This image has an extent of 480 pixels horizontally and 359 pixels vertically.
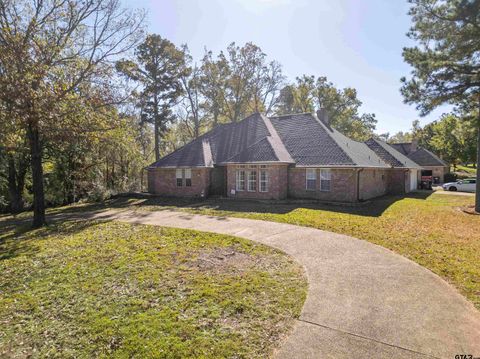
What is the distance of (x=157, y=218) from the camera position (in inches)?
535

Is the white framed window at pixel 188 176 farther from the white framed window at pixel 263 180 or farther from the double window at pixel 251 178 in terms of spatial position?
the white framed window at pixel 263 180

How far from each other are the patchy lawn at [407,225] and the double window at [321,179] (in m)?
1.73

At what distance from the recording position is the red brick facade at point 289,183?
16594 mm

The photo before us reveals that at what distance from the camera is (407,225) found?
11320 mm

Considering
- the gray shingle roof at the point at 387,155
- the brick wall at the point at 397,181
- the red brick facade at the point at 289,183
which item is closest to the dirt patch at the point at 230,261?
the red brick facade at the point at 289,183

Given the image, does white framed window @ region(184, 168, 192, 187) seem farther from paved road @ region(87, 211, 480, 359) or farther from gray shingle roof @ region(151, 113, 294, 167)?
paved road @ region(87, 211, 480, 359)

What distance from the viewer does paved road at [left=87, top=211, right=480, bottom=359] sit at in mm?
3846

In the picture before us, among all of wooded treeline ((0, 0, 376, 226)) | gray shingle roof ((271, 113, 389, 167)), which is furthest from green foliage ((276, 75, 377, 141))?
gray shingle roof ((271, 113, 389, 167))

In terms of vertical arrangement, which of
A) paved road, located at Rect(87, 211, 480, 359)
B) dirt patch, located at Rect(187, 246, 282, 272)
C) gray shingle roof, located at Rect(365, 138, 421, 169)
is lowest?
paved road, located at Rect(87, 211, 480, 359)

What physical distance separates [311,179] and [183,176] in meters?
9.65

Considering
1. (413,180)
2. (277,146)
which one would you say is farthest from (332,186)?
(413,180)

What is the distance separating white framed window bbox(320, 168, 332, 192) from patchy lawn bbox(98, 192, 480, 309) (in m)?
1.67

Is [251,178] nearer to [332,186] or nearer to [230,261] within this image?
[332,186]

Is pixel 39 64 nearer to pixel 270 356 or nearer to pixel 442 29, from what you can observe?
pixel 270 356
